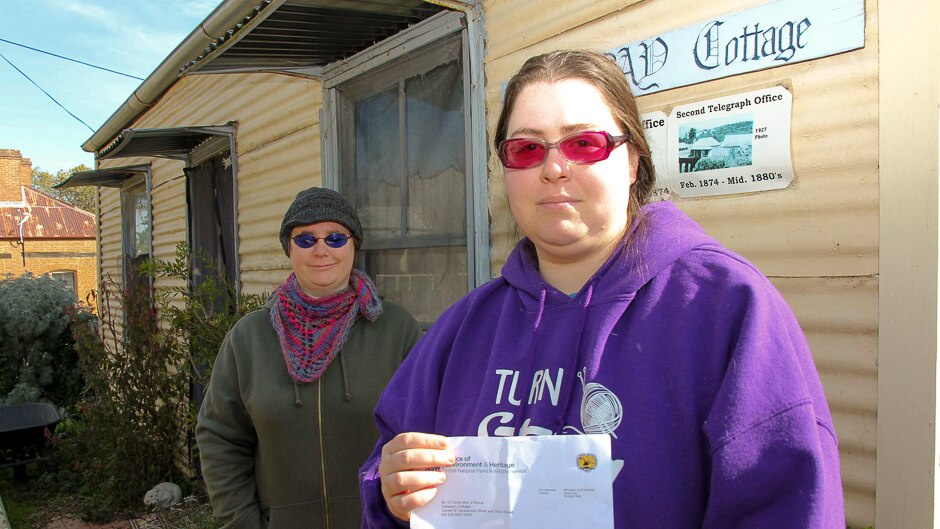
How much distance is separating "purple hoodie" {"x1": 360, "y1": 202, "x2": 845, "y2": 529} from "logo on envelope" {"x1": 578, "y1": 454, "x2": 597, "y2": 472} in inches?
1.8

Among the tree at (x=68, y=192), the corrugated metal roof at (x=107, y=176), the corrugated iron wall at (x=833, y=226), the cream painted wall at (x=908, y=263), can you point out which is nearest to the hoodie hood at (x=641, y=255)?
the corrugated iron wall at (x=833, y=226)

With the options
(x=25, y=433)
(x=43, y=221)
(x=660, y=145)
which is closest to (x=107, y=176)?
(x=25, y=433)

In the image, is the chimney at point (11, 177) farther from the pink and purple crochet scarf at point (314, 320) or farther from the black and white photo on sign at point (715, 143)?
the black and white photo on sign at point (715, 143)

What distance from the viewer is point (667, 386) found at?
1.09 m

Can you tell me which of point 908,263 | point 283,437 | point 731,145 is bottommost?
point 283,437

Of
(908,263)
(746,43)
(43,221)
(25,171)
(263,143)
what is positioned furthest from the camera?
(25,171)

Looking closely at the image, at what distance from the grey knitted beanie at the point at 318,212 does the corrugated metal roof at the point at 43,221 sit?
37967 millimetres

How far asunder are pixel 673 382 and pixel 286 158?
424cm

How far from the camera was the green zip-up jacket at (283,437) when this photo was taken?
236cm

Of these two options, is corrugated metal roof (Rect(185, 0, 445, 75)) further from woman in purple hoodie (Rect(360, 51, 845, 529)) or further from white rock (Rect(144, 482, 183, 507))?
white rock (Rect(144, 482, 183, 507))

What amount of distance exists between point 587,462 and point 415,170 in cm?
281

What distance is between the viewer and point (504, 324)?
1.36 meters

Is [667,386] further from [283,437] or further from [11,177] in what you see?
[11,177]

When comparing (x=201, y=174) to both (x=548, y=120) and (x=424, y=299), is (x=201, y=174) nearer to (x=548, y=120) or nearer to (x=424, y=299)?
(x=424, y=299)
